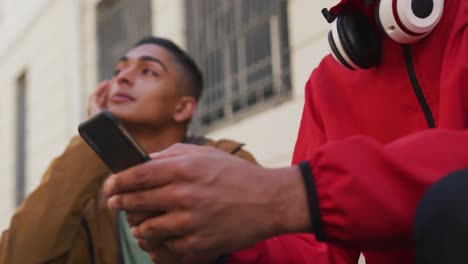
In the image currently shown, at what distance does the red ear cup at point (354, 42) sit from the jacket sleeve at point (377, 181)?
471 mm

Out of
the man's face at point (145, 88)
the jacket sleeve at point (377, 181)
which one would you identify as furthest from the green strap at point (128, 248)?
the jacket sleeve at point (377, 181)

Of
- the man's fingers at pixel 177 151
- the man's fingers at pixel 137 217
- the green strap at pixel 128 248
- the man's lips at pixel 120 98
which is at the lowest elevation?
the green strap at pixel 128 248

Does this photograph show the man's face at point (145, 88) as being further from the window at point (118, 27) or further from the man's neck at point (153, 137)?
the window at point (118, 27)

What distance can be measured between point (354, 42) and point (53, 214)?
1.76 m

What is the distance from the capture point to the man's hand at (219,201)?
95 centimetres

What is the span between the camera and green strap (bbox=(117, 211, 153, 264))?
2575mm

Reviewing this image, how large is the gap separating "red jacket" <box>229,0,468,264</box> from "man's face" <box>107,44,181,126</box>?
5.34ft

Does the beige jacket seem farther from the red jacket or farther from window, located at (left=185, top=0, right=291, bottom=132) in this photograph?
window, located at (left=185, top=0, right=291, bottom=132)

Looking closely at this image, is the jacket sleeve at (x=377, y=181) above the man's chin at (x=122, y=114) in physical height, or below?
below

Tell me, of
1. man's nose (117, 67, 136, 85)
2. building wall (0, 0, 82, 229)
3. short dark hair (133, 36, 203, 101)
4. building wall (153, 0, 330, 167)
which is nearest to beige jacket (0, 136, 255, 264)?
man's nose (117, 67, 136, 85)

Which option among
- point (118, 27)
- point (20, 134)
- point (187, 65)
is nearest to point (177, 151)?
point (187, 65)

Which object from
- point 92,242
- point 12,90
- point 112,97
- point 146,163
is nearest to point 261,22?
point 112,97

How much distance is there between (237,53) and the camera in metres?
A: 5.61

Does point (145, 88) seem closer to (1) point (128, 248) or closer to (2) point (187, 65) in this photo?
(2) point (187, 65)
